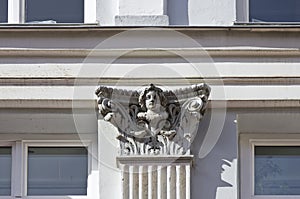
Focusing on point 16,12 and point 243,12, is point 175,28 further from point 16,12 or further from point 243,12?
point 16,12

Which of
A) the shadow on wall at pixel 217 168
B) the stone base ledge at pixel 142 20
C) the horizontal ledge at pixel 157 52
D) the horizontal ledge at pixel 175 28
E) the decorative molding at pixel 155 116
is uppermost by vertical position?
the stone base ledge at pixel 142 20

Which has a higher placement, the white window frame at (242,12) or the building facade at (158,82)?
the white window frame at (242,12)

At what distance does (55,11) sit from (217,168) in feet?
6.48

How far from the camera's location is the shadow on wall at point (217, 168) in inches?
421

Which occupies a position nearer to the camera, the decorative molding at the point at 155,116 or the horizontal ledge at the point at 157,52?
the decorative molding at the point at 155,116

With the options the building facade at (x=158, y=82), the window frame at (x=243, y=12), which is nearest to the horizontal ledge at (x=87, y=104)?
the building facade at (x=158, y=82)

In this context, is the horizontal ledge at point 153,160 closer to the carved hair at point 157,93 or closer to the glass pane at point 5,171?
the carved hair at point 157,93

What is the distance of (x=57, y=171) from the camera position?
440 inches

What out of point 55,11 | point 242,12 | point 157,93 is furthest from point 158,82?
point 55,11

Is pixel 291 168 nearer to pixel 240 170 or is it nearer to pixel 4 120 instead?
pixel 240 170

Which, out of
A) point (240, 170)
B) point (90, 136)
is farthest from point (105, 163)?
point (240, 170)

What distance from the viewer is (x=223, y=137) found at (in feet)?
35.4

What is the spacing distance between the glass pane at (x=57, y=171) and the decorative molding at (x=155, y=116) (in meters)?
0.62

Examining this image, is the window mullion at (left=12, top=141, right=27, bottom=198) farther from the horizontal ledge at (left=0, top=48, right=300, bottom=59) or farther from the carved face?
the carved face
